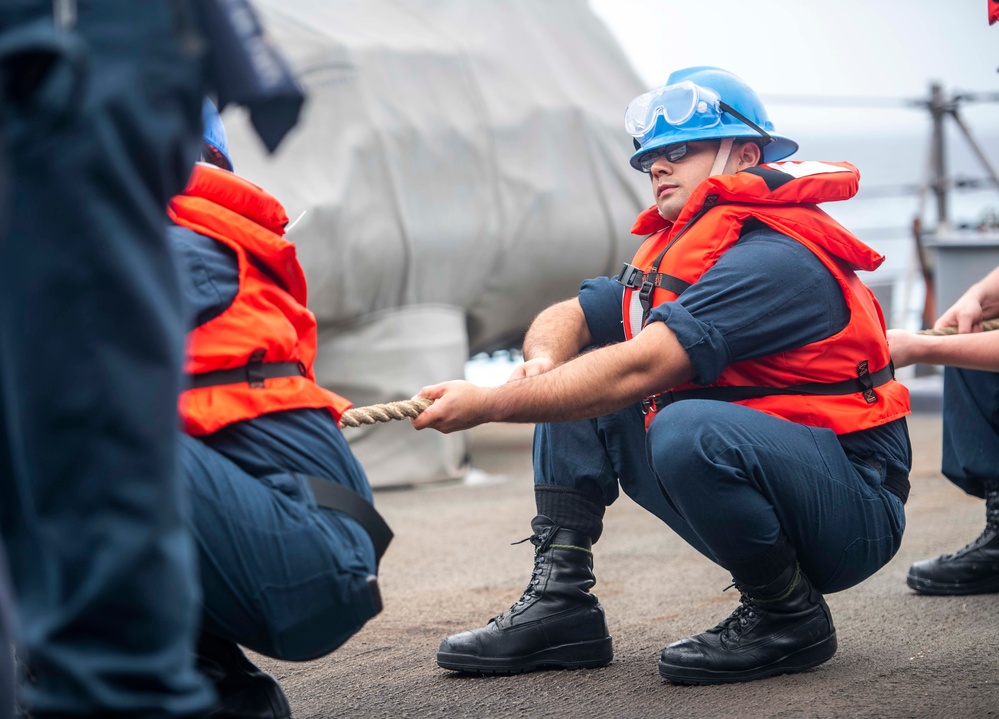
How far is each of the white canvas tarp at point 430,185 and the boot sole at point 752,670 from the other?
3320 mm

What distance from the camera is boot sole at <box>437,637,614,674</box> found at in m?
2.34

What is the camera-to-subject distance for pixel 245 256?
1663 mm

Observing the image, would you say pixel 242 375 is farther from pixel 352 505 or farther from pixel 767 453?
pixel 767 453

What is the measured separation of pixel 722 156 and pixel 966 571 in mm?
1218

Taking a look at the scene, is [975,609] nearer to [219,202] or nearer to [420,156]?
[219,202]

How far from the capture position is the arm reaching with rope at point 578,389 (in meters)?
2.11

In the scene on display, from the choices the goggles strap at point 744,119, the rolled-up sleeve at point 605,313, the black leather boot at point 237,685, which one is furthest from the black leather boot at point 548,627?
the goggles strap at point 744,119

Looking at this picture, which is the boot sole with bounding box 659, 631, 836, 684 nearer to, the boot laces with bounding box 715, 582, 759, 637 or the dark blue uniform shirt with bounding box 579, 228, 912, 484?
the boot laces with bounding box 715, 582, 759, 637

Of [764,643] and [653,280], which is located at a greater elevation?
[653,280]

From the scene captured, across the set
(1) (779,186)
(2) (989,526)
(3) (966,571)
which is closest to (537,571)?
(1) (779,186)

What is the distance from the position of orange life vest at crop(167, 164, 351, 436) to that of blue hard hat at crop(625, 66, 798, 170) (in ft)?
3.33

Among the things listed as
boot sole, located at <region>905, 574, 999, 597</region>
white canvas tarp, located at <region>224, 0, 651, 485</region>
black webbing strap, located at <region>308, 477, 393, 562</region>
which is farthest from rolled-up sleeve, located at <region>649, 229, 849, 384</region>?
white canvas tarp, located at <region>224, 0, 651, 485</region>

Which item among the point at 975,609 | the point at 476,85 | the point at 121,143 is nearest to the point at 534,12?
the point at 476,85

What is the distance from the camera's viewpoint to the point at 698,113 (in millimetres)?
2457
